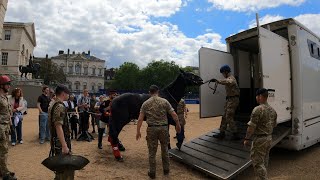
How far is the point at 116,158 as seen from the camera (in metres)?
7.83

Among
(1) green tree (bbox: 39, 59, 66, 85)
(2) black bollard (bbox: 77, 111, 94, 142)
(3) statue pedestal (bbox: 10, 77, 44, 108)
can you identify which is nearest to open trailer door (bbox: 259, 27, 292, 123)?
(2) black bollard (bbox: 77, 111, 94, 142)

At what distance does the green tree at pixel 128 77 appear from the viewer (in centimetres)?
9062

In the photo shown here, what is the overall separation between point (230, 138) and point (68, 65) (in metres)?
112

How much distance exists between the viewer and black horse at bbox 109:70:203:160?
7.84 m

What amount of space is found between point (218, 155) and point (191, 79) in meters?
2.07

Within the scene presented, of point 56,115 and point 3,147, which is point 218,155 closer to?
point 56,115

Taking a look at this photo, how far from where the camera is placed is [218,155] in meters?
7.24

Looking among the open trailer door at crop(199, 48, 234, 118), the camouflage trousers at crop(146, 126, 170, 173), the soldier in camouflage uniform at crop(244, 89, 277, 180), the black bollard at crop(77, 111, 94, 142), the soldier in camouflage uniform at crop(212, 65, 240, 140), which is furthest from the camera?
the black bollard at crop(77, 111, 94, 142)

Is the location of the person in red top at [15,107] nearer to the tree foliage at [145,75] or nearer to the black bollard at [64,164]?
the black bollard at [64,164]

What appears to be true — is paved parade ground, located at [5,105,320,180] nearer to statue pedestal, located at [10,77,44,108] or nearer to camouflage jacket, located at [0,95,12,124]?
camouflage jacket, located at [0,95,12,124]

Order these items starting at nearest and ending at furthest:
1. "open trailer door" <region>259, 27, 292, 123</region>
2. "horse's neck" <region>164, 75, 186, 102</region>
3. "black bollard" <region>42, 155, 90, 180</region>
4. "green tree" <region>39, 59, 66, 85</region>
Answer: "black bollard" <region>42, 155, 90, 180</region> → "open trailer door" <region>259, 27, 292, 123</region> → "horse's neck" <region>164, 75, 186, 102</region> → "green tree" <region>39, 59, 66, 85</region>

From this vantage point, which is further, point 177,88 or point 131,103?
point 177,88

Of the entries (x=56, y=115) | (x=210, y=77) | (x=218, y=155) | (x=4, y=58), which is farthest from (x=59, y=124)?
(x=4, y=58)

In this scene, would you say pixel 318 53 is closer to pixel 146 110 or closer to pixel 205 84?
pixel 205 84
